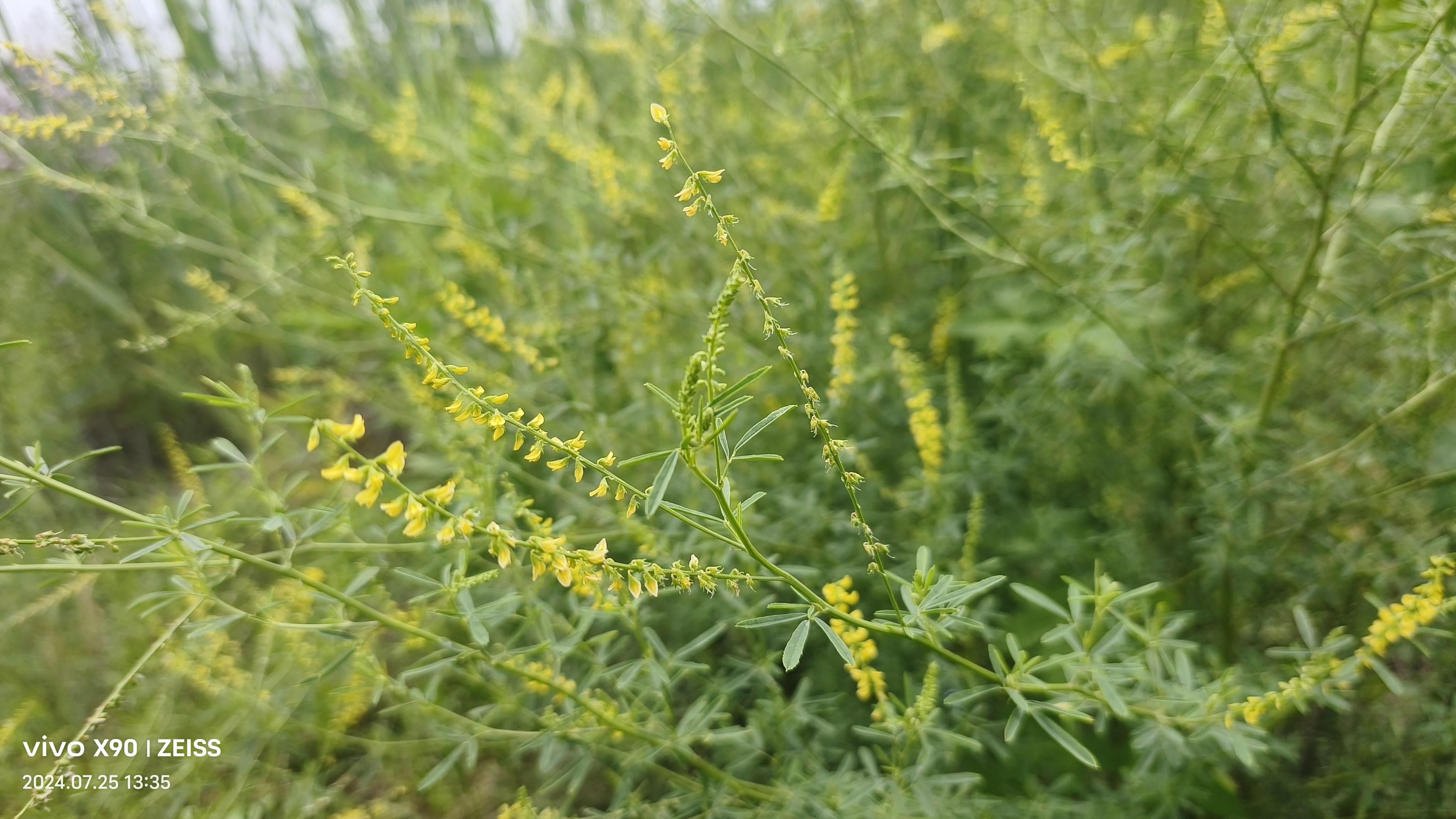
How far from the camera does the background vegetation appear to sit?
5.14ft

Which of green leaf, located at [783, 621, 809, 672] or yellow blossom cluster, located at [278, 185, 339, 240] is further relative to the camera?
yellow blossom cluster, located at [278, 185, 339, 240]

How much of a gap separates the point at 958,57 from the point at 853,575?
175 cm

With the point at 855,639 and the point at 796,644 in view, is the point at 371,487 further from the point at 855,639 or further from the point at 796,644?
the point at 855,639

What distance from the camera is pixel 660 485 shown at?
3.06 feet

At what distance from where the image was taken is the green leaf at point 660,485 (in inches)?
35.0

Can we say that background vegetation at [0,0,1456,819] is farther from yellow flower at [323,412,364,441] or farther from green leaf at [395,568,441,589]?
yellow flower at [323,412,364,441]

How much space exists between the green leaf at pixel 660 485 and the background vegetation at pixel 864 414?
1.20ft

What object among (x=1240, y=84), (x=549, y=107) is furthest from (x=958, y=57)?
(x=549, y=107)

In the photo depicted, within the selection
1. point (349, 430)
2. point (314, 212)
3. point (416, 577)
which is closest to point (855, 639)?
point (416, 577)

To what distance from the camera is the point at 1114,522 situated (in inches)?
86.0

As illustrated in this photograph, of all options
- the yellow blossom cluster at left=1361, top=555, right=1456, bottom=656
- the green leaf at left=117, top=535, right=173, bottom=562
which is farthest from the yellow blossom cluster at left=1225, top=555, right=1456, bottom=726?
the green leaf at left=117, top=535, right=173, bottom=562

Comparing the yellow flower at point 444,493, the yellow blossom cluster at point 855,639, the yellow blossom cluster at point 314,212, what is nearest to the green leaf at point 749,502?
the yellow blossom cluster at point 855,639

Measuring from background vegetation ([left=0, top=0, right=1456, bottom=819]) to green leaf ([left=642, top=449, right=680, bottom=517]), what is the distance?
1.20 feet

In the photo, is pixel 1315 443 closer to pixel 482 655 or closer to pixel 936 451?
pixel 936 451
